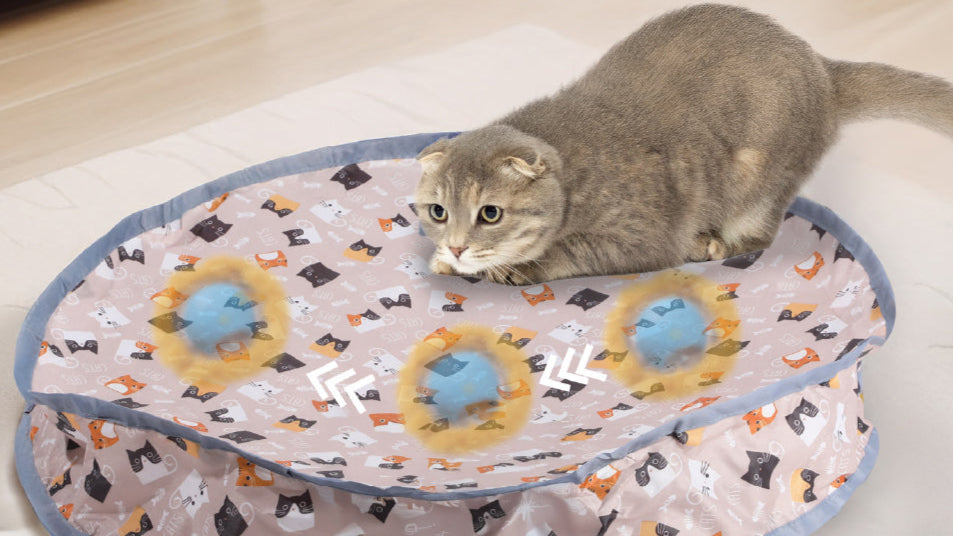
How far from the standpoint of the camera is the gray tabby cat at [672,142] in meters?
1.51

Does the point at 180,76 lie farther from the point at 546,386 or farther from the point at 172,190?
the point at 546,386

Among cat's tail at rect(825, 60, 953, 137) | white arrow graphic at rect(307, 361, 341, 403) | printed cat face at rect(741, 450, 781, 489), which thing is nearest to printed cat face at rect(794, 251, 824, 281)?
cat's tail at rect(825, 60, 953, 137)

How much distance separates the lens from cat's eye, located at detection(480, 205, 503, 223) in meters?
1.46

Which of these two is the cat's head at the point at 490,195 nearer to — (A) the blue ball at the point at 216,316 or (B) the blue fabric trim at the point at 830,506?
(A) the blue ball at the point at 216,316

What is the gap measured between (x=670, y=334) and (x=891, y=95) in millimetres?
553

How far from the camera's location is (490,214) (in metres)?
1.47

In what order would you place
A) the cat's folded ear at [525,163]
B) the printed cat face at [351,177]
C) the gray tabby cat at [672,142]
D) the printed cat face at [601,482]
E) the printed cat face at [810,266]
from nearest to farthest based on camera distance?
1. the printed cat face at [601,482]
2. the cat's folded ear at [525,163]
3. the gray tabby cat at [672,142]
4. the printed cat face at [810,266]
5. the printed cat face at [351,177]

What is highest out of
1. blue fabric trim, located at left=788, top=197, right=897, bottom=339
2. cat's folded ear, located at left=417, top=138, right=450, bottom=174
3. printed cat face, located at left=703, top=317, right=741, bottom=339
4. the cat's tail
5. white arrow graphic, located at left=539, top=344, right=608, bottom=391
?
the cat's tail

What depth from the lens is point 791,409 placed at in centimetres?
126

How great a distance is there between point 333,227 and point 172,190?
0.47 m

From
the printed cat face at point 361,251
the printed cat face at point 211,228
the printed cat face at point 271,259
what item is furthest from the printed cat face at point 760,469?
the printed cat face at point 211,228

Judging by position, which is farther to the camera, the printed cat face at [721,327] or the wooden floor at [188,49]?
the wooden floor at [188,49]

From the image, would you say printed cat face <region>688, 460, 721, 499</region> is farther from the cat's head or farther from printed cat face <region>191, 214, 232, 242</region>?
printed cat face <region>191, 214, 232, 242</region>

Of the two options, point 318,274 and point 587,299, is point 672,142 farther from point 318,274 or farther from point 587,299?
point 318,274
